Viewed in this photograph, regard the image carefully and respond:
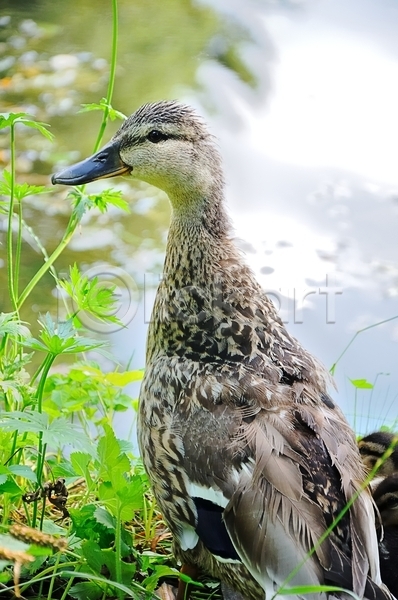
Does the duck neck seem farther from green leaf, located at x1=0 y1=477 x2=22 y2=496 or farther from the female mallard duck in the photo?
green leaf, located at x1=0 y1=477 x2=22 y2=496

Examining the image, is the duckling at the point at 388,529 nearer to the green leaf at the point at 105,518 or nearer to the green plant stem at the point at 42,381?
the green leaf at the point at 105,518

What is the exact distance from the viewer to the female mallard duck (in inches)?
67.3

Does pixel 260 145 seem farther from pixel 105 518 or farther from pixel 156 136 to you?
pixel 105 518

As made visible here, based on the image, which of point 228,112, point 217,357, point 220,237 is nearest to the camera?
point 217,357

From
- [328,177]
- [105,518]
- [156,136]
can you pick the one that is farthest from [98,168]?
[328,177]

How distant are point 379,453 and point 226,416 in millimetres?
739

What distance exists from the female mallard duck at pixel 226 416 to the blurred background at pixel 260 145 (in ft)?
1.88

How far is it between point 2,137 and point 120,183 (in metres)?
0.96

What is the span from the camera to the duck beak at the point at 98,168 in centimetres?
232

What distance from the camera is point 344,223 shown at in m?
4.20

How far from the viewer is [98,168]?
7.62 ft

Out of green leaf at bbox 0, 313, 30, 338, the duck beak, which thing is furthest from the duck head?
green leaf at bbox 0, 313, 30, 338

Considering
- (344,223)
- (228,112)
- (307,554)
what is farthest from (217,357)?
(228,112)

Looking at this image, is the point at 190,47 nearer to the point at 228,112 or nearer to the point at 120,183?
the point at 228,112
